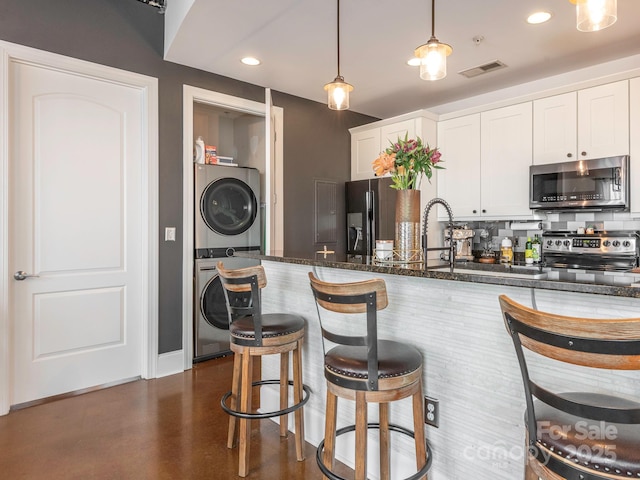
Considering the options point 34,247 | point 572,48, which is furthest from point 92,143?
point 572,48

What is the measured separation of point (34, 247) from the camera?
8.96 feet

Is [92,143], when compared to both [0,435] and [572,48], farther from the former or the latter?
[572,48]

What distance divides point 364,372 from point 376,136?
11.2ft

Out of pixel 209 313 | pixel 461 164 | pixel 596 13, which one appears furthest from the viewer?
pixel 461 164

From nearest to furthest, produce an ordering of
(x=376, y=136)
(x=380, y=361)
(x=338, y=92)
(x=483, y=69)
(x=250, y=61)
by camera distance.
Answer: (x=380, y=361) → (x=338, y=92) → (x=250, y=61) → (x=483, y=69) → (x=376, y=136)

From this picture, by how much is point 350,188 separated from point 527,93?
198 centimetres

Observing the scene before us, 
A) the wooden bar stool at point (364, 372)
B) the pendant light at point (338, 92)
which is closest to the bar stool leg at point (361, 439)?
the wooden bar stool at point (364, 372)

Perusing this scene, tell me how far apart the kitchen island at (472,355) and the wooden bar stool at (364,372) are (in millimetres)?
161

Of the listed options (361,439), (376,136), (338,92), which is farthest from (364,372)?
(376,136)

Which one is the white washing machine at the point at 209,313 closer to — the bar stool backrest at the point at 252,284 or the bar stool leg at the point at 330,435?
the bar stool backrest at the point at 252,284

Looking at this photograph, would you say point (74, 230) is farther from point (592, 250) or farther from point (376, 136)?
point (592, 250)

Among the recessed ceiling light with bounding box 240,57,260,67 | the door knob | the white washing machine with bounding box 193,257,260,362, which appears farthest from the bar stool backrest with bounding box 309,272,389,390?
the recessed ceiling light with bounding box 240,57,260,67

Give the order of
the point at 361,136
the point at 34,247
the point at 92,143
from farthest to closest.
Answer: the point at 361,136
the point at 92,143
the point at 34,247

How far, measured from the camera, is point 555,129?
3340 mm
